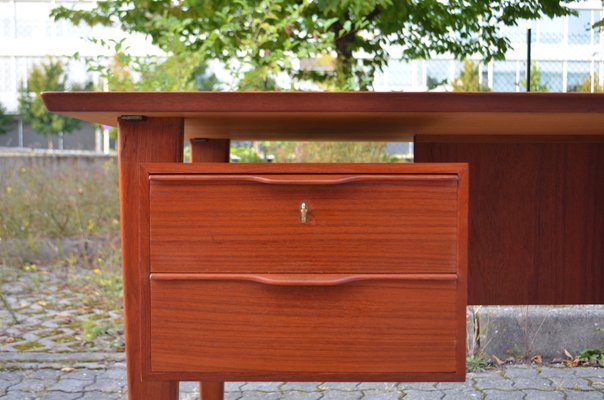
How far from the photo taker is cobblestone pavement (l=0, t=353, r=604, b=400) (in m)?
3.19

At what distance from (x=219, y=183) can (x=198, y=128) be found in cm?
48

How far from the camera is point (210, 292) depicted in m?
1.48

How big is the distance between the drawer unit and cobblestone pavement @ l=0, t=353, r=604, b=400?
177 centimetres

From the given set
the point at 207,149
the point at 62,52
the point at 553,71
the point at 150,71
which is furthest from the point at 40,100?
the point at 207,149

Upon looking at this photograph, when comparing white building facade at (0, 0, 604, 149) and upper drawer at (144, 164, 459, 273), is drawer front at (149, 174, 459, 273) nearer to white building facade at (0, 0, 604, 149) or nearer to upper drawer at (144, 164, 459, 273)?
A: upper drawer at (144, 164, 459, 273)

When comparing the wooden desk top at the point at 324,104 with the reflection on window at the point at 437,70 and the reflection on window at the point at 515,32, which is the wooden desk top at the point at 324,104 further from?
the reflection on window at the point at 437,70

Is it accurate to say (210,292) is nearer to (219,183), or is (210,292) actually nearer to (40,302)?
(219,183)

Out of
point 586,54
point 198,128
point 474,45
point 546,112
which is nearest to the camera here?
point 546,112

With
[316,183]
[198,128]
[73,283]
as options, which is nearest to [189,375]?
[316,183]

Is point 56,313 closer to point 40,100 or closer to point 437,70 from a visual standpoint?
point 437,70

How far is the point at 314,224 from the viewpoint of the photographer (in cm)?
149

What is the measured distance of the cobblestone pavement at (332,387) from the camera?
10.5 ft

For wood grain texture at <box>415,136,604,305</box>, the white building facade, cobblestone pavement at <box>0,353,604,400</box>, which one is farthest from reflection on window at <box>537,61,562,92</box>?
wood grain texture at <box>415,136,604,305</box>

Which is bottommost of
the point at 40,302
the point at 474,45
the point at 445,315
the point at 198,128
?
the point at 40,302
